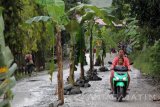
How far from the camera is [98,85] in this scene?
16.4 m

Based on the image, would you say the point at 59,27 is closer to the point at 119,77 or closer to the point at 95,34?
the point at 119,77

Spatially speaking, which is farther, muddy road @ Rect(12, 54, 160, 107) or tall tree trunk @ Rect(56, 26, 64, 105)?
muddy road @ Rect(12, 54, 160, 107)

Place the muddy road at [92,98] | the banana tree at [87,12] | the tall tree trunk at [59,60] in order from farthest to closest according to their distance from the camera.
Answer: the banana tree at [87,12] → the muddy road at [92,98] → the tall tree trunk at [59,60]

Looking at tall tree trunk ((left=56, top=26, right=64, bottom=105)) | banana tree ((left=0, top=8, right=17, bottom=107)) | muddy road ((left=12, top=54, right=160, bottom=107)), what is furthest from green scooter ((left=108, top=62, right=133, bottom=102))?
banana tree ((left=0, top=8, right=17, bottom=107))

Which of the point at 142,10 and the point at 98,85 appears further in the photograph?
the point at 98,85

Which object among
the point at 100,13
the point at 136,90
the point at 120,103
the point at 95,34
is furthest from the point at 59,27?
the point at 95,34

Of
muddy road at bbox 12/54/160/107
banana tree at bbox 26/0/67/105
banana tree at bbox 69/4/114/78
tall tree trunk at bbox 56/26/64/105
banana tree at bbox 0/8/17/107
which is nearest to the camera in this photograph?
banana tree at bbox 0/8/17/107

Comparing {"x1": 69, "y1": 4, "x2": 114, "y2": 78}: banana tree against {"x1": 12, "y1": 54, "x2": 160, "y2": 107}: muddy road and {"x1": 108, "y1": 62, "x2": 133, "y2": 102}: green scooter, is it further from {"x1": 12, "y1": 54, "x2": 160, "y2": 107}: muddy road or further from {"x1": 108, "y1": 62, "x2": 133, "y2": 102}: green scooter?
{"x1": 12, "y1": 54, "x2": 160, "y2": 107}: muddy road

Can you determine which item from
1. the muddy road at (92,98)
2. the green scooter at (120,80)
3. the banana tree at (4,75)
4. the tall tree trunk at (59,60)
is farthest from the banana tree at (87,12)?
the banana tree at (4,75)

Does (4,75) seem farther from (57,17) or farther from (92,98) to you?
(92,98)

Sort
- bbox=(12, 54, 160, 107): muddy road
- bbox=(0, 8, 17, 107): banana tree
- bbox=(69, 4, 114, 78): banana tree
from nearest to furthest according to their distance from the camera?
bbox=(0, 8, 17, 107): banana tree → bbox=(12, 54, 160, 107): muddy road → bbox=(69, 4, 114, 78): banana tree

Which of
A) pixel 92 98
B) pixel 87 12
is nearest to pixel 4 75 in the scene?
pixel 92 98

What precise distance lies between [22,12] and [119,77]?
11.2m

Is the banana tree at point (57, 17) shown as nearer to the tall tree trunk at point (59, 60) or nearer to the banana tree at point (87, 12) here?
the tall tree trunk at point (59, 60)
